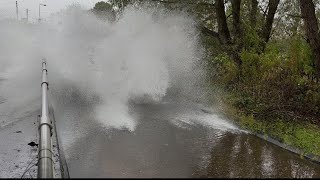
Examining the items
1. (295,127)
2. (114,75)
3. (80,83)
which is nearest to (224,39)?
(114,75)

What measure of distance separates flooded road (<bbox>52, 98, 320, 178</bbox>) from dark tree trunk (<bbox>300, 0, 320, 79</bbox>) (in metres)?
3.49

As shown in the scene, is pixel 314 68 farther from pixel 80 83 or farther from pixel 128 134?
pixel 80 83

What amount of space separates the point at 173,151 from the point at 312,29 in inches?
260

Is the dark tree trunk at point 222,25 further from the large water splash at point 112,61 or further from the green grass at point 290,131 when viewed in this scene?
the green grass at point 290,131

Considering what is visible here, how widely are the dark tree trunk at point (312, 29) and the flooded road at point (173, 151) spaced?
11.4 feet

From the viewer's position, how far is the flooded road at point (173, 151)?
7.67m

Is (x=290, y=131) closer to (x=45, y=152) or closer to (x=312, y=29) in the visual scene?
(x=312, y=29)

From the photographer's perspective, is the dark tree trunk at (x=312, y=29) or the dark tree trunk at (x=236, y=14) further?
the dark tree trunk at (x=236, y=14)

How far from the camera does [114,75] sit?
54.2ft

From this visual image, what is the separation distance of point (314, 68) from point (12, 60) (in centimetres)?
1717

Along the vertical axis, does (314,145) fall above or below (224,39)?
below

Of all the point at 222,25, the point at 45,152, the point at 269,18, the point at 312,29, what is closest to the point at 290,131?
the point at 312,29

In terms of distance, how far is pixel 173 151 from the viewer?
8.88 m

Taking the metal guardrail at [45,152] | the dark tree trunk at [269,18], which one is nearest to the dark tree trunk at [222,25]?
the dark tree trunk at [269,18]
